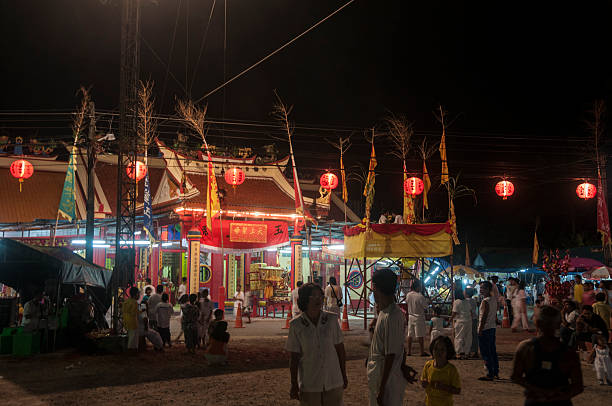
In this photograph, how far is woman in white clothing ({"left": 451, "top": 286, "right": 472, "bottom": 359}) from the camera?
38.8 ft

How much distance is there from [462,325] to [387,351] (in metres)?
7.85

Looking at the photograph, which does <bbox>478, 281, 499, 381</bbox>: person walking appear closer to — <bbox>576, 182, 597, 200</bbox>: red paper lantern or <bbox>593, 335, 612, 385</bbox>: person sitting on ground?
<bbox>593, 335, 612, 385</bbox>: person sitting on ground

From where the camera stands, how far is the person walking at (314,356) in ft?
15.0

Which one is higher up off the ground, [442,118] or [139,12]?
[139,12]

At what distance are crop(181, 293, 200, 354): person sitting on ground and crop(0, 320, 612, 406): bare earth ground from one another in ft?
1.20

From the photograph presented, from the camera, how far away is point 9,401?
314 inches

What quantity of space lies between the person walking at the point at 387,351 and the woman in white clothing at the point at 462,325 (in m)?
7.54

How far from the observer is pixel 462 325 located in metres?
11.8

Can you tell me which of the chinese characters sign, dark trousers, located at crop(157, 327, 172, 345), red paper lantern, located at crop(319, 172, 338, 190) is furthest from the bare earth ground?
the chinese characters sign

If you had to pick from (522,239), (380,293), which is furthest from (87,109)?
(522,239)

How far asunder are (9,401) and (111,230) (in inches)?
809

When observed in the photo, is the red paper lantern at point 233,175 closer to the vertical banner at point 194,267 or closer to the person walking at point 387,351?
the vertical banner at point 194,267

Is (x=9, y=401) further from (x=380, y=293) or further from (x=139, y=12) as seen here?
(x=139, y=12)

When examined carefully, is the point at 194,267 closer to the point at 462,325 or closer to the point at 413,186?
the point at 413,186
